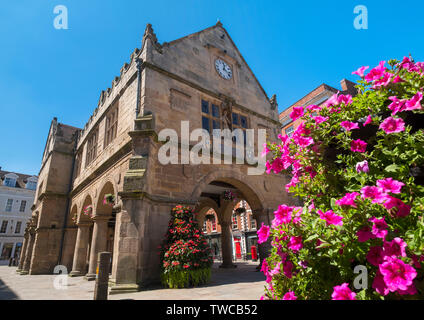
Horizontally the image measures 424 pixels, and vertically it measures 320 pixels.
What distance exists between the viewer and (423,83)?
192 centimetres

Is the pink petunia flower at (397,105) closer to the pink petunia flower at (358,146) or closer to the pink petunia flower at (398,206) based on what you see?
the pink petunia flower at (358,146)

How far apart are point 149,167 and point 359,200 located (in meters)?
7.42

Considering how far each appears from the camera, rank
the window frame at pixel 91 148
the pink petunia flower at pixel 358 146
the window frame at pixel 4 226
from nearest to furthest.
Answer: the pink petunia flower at pixel 358 146
the window frame at pixel 91 148
the window frame at pixel 4 226

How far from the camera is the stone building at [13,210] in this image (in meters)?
35.9

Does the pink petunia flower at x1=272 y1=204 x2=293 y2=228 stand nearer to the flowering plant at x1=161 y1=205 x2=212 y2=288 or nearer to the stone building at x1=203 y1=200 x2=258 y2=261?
the flowering plant at x1=161 y1=205 x2=212 y2=288

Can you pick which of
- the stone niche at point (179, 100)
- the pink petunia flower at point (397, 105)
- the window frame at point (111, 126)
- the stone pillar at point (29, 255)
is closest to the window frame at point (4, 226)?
the stone pillar at point (29, 255)

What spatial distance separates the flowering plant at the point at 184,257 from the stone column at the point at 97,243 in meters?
4.70

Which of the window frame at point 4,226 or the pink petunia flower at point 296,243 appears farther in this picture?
the window frame at point 4,226

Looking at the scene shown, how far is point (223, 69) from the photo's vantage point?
13.5 m

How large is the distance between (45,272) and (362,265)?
1886 cm
